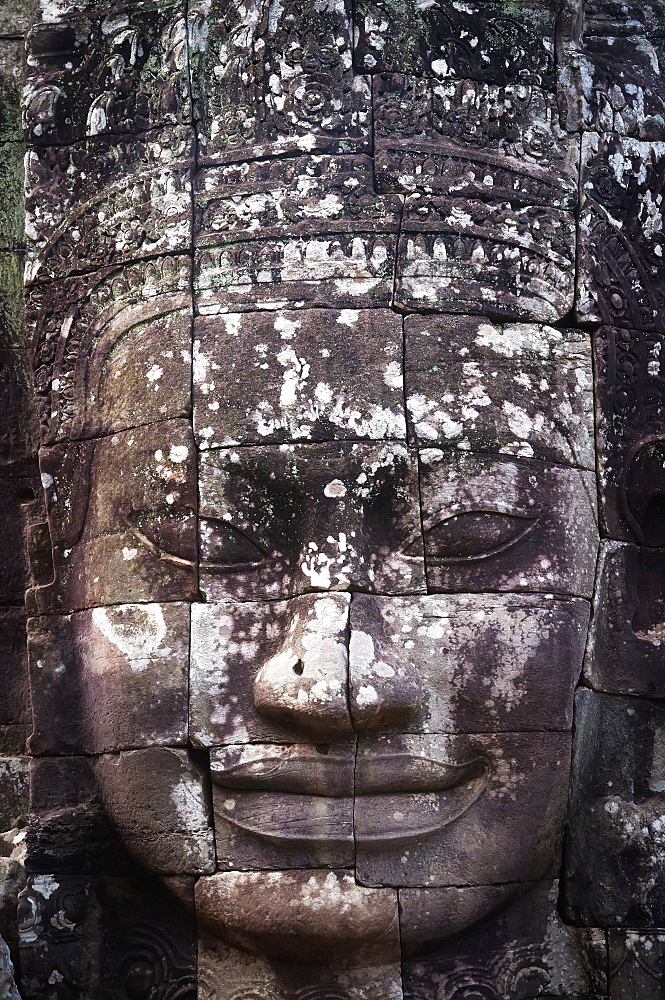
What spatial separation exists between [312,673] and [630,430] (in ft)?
5.36

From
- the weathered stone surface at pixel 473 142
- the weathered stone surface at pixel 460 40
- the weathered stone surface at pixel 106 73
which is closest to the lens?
the weathered stone surface at pixel 473 142

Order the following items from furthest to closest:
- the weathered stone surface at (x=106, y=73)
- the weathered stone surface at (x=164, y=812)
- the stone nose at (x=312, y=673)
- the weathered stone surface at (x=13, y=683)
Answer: the weathered stone surface at (x=13, y=683), the weathered stone surface at (x=106, y=73), the weathered stone surface at (x=164, y=812), the stone nose at (x=312, y=673)

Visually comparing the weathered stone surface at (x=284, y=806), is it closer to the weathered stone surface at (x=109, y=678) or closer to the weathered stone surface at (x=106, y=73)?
the weathered stone surface at (x=109, y=678)

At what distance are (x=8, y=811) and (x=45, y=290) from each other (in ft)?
7.08

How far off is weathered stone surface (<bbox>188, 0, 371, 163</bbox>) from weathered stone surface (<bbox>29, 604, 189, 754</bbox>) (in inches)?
74.0

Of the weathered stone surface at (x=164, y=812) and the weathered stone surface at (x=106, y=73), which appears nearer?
the weathered stone surface at (x=164, y=812)

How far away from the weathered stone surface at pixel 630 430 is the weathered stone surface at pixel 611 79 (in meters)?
0.91

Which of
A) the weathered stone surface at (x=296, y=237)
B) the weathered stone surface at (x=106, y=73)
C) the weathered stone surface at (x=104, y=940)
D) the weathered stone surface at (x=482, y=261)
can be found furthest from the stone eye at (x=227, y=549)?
the weathered stone surface at (x=106, y=73)

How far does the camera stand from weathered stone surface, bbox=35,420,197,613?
5.70 meters

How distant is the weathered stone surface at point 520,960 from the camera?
557 cm

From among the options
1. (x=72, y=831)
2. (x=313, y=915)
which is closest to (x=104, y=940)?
(x=72, y=831)

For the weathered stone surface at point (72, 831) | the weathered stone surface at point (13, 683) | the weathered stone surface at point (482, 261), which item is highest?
the weathered stone surface at point (482, 261)

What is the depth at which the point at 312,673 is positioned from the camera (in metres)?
5.37

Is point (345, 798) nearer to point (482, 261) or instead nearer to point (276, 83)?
point (482, 261)
